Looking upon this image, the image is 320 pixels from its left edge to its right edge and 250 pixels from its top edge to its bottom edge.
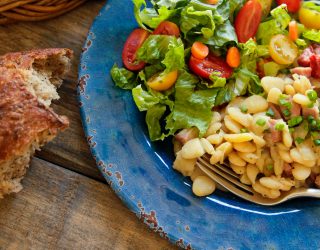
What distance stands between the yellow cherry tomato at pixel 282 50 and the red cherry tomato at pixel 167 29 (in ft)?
1.43

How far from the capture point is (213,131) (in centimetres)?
209

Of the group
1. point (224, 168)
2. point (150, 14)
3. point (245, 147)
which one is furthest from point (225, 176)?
point (150, 14)

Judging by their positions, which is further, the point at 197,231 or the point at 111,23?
the point at 111,23

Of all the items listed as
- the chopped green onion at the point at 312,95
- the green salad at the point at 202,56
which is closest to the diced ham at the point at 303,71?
the green salad at the point at 202,56

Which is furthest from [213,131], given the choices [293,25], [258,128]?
[293,25]

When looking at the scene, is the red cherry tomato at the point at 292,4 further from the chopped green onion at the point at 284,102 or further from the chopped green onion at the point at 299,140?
the chopped green onion at the point at 299,140

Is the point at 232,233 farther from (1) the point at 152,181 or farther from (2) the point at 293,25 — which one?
(2) the point at 293,25

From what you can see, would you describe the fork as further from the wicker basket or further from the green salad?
the wicker basket

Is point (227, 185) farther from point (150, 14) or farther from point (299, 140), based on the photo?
point (150, 14)

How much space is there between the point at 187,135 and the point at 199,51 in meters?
0.37

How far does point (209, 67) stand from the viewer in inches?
85.6

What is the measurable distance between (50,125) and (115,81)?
1.46 feet

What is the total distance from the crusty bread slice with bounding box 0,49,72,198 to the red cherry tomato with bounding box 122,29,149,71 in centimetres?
27

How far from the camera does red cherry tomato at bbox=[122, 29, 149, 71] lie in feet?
7.41
